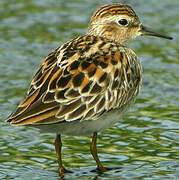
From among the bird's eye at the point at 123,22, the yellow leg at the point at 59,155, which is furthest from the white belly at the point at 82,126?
the bird's eye at the point at 123,22

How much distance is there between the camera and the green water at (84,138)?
34.2ft

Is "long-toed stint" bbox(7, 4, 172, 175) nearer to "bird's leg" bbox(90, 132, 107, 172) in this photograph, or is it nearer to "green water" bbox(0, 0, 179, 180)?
"bird's leg" bbox(90, 132, 107, 172)

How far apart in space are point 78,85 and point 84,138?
2449 mm

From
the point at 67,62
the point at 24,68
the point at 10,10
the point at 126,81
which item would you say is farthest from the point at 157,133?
the point at 10,10

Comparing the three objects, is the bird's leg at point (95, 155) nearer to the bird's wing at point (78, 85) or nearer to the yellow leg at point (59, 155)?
the yellow leg at point (59, 155)

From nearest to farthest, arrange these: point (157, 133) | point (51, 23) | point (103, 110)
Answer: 1. point (103, 110)
2. point (157, 133)
3. point (51, 23)

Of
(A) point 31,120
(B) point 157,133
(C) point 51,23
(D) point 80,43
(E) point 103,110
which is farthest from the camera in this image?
(C) point 51,23

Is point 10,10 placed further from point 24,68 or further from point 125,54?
point 125,54

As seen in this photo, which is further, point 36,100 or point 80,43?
point 80,43

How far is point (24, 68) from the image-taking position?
48.8 feet

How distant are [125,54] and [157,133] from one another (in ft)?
6.83

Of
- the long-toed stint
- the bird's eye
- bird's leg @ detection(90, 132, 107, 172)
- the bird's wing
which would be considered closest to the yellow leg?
the long-toed stint

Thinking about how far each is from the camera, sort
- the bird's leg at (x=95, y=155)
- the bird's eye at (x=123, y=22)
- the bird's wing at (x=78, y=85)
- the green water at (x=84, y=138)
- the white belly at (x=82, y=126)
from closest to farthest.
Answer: the bird's wing at (x=78, y=85), the white belly at (x=82, y=126), the bird's leg at (x=95, y=155), the green water at (x=84, y=138), the bird's eye at (x=123, y=22)

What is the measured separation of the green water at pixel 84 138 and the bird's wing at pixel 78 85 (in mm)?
Result: 1249
